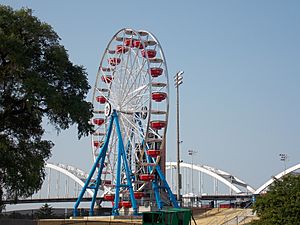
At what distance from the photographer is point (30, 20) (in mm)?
29078

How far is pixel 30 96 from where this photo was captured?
2761 centimetres

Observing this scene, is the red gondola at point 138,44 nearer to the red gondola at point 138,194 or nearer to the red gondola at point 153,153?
the red gondola at point 153,153

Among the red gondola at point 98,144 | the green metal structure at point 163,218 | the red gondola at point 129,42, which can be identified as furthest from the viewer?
the red gondola at point 98,144

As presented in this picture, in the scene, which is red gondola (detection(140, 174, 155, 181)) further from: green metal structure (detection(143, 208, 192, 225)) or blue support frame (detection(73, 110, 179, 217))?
green metal structure (detection(143, 208, 192, 225))

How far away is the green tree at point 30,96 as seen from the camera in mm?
27734

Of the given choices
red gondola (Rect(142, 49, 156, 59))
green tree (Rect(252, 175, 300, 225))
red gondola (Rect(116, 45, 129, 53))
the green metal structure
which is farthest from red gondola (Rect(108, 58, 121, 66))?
green tree (Rect(252, 175, 300, 225))

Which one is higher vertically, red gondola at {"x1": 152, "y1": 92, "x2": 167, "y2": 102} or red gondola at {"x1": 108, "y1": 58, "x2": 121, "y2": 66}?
red gondola at {"x1": 108, "y1": 58, "x2": 121, "y2": 66}

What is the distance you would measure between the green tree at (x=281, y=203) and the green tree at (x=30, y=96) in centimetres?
1089

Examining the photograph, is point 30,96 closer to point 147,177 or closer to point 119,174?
point 147,177

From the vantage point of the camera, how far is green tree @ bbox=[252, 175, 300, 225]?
99.1 ft

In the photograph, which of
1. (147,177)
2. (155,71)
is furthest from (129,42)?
(147,177)

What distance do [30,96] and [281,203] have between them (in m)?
14.8

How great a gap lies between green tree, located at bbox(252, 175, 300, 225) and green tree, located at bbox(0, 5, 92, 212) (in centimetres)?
1089

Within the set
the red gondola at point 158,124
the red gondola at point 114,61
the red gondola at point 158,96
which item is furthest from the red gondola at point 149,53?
the red gondola at point 158,124
